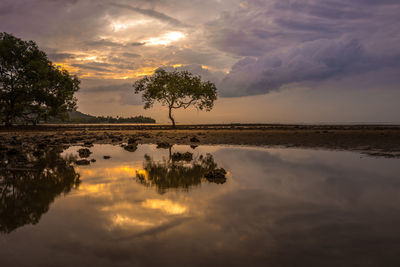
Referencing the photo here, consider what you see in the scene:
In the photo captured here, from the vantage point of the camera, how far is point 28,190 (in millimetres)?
5332

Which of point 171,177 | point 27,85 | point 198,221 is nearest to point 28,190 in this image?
point 171,177

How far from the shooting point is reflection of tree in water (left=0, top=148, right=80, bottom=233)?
12.5 ft

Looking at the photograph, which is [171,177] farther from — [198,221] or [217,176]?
[198,221]

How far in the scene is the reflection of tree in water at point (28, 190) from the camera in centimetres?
A: 380

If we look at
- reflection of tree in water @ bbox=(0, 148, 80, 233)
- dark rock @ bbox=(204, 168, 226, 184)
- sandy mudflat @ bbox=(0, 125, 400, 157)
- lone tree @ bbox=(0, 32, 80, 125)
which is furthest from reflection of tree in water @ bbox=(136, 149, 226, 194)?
lone tree @ bbox=(0, 32, 80, 125)

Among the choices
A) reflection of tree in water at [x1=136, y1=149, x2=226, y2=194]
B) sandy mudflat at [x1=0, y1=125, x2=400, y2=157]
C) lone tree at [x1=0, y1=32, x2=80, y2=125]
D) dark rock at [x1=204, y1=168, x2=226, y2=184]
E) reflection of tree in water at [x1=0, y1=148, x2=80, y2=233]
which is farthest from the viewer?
lone tree at [x1=0, y1=32, x2=80, y2=125]

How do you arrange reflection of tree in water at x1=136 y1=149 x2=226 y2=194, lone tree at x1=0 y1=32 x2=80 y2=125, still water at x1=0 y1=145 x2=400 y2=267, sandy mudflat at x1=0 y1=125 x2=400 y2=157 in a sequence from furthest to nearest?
1. lone tree at x1=0 y1=32 x2=80 y2=125
2. sandy mudflat at x1=0 y1=125 x2=400 y2=157
3. reflection of tree in water at x1=136 y1=149 x2=226 y2=194
4. still water at x1=0 y1=145 x2=400 y2=267

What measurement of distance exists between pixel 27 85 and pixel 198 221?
48.6m

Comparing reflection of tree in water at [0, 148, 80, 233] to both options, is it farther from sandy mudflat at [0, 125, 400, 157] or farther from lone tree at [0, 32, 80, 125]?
lone tree at [0, 32, 80, 125]

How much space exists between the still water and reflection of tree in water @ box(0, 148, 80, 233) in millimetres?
20

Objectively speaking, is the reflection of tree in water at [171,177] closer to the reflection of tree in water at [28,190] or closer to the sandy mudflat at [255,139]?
the reflection of tree in water at [28,190]

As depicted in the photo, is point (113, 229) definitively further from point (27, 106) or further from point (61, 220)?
point (27, 106)

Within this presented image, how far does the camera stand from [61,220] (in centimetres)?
369

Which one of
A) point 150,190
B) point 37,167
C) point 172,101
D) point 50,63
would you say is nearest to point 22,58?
point 50,63
